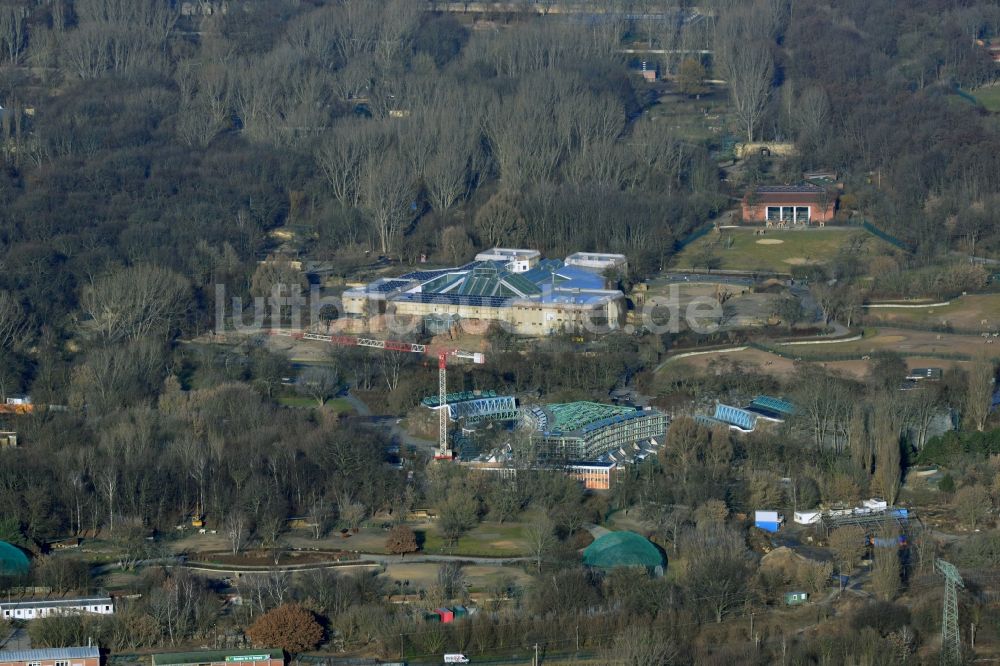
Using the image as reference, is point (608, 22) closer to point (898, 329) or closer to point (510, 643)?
point (898, 329)

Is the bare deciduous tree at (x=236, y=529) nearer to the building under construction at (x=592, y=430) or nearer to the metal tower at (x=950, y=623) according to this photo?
the building under construction at (x=592, y=430)

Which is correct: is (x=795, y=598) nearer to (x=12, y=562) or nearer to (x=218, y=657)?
(x=218, y=657)

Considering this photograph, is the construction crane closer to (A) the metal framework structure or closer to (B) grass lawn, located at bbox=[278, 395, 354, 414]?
(A) the metal framework structure

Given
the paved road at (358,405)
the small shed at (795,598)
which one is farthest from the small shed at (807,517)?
the paved road at (358,405)

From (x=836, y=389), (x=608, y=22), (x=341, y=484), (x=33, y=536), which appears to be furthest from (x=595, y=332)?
(x=608, y=22)

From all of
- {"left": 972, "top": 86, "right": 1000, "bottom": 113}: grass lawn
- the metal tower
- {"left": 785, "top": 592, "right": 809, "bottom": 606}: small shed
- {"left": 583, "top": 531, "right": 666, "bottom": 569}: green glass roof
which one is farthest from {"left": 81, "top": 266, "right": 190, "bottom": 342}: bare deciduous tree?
{"left": 972, "top": 86, "right": 1000, "bottom": 113}: grass lawn

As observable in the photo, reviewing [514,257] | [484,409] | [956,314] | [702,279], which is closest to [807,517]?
[484,409]
